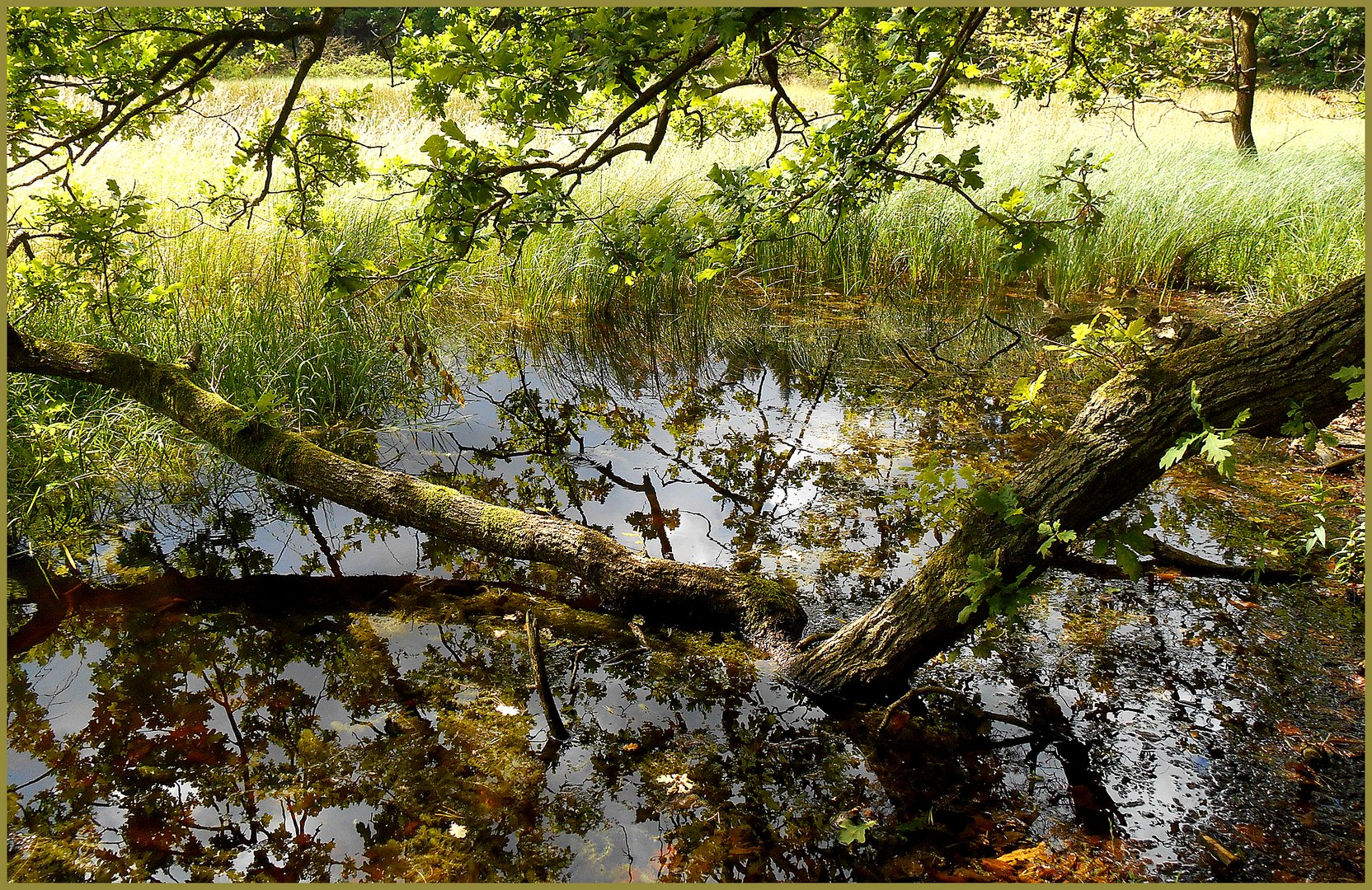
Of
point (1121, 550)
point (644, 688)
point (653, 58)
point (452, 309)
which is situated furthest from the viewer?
point (452, 309)

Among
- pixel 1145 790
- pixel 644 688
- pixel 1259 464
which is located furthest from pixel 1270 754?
Result: pixel 1259 464

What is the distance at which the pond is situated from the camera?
2.02m

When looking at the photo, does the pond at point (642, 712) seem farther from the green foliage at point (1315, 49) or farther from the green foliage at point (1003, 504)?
the green foliage at point (1315, 49)

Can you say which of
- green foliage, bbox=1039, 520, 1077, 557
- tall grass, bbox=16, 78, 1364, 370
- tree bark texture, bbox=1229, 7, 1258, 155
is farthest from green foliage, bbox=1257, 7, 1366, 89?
green foliage, bbox=1039, 520, 1077, 557

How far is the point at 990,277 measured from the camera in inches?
316

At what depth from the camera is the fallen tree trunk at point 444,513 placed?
9.69ft

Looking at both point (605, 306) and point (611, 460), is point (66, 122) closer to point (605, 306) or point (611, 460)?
point (611, 460)

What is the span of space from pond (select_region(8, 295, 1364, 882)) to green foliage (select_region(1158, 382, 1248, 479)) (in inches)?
23.2

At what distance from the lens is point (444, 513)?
10.7ft

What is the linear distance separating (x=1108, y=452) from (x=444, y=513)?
7.68ft

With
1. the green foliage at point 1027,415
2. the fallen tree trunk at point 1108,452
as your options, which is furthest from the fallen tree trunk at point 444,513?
the green foliage at point 1027,415

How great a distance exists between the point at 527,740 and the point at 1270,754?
6.74ft

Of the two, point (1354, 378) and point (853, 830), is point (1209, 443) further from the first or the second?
point (853, 830)

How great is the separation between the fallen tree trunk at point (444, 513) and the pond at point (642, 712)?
132mm
